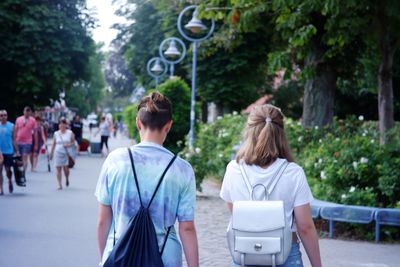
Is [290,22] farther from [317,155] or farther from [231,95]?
[231,95]

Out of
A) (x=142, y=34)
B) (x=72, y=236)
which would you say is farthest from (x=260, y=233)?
(x=142, y=34)

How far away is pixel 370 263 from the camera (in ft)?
28.5

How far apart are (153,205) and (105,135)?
3140cm

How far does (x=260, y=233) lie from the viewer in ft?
13.3

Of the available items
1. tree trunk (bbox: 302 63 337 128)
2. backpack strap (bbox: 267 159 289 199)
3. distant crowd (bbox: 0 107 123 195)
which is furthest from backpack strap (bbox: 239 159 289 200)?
tree trunk (bbox: 302 63 337 128)

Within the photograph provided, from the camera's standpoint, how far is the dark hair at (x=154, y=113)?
156 inches

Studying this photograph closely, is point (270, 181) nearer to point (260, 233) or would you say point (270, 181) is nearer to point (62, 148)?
point (260, 233)

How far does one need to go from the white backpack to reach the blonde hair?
0.25m

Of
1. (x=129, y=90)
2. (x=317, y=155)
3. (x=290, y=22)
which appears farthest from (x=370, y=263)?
(x=129, y=90)

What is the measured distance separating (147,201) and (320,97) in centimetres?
1506

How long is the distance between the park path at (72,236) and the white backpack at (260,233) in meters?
4.40

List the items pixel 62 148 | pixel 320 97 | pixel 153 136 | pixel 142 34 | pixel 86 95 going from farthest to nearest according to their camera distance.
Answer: pixel 86 95, pixel 142 34, pixel 320 97, pixel 62 148, pixel 153 136

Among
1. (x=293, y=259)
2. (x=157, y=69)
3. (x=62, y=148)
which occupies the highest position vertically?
(x=157, y=69)

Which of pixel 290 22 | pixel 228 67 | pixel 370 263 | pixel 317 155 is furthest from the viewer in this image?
pixel 228 67
